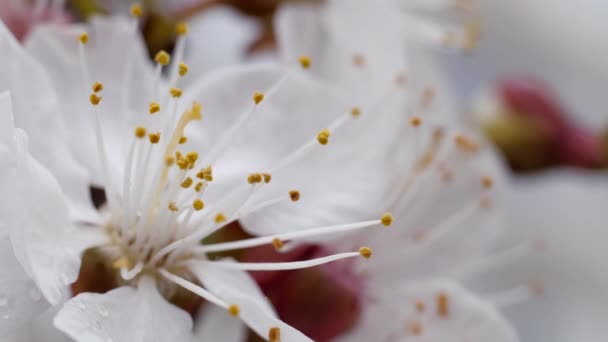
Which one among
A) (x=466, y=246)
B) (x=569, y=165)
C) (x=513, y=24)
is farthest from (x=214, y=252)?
(x=513, y=24)

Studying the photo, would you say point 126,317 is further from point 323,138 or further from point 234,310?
point 323,138

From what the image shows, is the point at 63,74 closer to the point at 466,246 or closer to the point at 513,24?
the point at 466,246

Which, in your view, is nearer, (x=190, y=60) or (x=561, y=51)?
(x=190, y=60)

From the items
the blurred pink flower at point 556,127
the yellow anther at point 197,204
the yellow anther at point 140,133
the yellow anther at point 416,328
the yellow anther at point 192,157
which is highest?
the yellow anther at point 140,133

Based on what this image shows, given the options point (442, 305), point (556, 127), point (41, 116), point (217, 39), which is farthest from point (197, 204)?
point (556, 127)

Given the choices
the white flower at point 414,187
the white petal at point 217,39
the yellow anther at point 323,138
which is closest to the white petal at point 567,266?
the white petal at point 217,39

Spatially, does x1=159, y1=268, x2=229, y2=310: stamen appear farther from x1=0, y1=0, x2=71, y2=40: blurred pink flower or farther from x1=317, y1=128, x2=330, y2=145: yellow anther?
x1=0, y1=0, x2=71, y2=40: blurred pink flower

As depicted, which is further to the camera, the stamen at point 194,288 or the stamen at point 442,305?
the stamen at point 442,305

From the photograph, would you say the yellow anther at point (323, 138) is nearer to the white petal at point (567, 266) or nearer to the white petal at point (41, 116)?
the white petal at point (41, 116)
